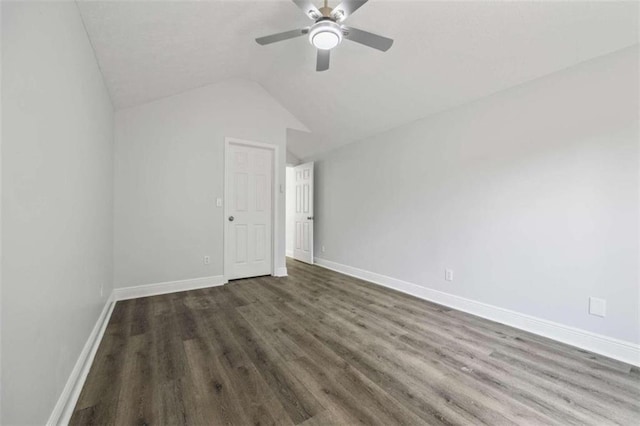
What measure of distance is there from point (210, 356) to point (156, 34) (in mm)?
2584

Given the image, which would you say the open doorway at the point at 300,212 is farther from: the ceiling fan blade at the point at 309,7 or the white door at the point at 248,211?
the ceiling fan blade at the point at 309,7

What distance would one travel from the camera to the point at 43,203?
1201 mm

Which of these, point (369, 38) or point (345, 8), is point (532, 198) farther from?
point (345, 8)

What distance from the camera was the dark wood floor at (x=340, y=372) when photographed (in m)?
1.47

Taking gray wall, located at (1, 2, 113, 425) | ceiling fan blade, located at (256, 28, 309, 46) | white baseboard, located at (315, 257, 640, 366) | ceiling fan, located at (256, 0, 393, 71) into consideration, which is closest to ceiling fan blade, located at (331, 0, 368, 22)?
ceiling fan, located at (256, 0, 393, 71)

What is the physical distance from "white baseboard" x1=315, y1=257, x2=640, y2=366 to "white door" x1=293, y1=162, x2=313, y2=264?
2.09 m

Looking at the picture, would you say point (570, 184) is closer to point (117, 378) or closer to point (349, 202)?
point (349, 202)

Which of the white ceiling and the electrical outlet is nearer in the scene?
the white ceiling

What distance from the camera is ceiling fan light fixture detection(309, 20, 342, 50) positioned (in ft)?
6.11

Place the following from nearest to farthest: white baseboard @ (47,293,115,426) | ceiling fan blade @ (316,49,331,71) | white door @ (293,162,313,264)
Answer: white baseboard @ (47,293,115,426), ceiling fan blade @ (316,49,331,71), white door @ (293,162,313,264)

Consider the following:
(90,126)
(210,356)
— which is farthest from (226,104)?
(210,356)

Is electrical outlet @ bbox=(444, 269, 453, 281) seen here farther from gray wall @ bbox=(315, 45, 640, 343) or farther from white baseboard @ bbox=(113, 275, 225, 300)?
white baseboard @ bbox=(113, 275, 225, 300)

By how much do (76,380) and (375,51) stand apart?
3.51m

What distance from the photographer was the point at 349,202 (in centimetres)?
466
